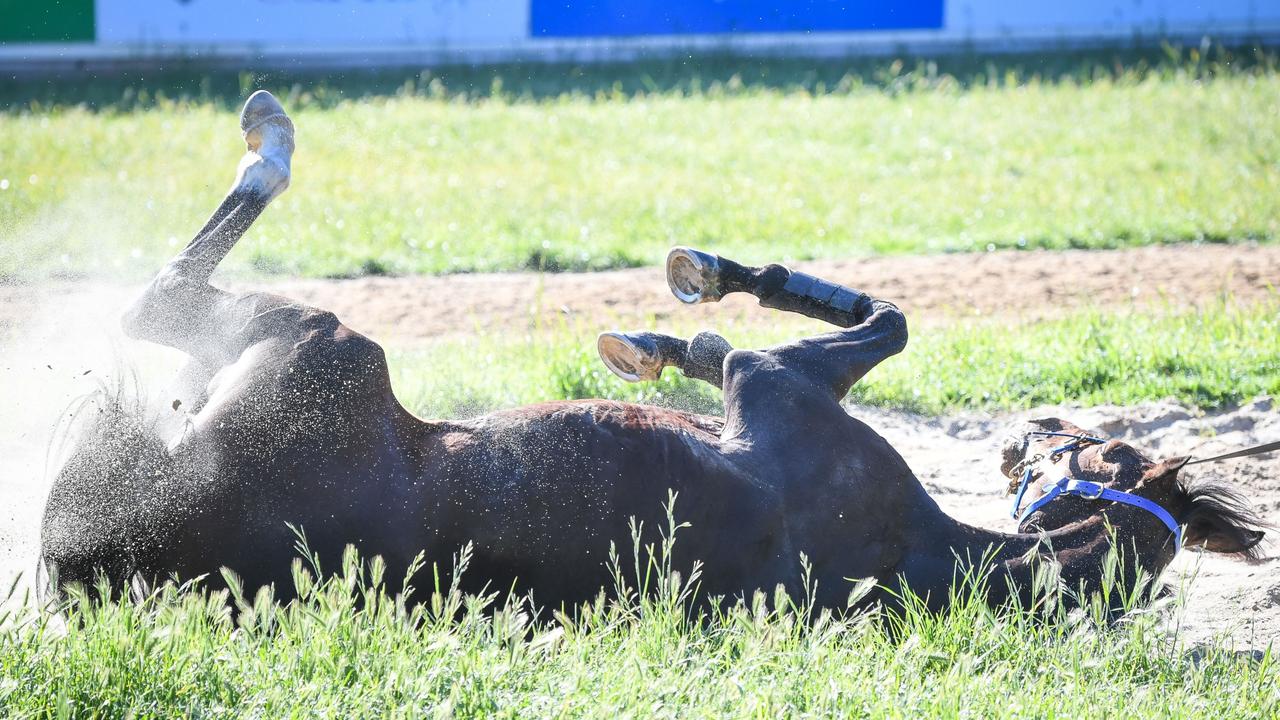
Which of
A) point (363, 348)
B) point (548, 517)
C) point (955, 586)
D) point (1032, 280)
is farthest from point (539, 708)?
point (1032, 280)

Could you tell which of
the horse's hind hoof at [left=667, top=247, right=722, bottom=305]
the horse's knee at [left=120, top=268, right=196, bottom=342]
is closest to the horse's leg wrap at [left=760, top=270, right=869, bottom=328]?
the horse's hind hoof at [left=667, top=247, right=722, bottom=305]

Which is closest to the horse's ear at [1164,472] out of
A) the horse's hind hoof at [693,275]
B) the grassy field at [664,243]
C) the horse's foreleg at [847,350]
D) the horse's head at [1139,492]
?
the horse's head at [1139,492]

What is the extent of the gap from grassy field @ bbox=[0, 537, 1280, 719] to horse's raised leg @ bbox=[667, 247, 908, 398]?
35.5 inches

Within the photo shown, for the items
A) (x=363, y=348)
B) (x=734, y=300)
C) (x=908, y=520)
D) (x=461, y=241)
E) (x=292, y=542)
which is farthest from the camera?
(x=461, y=241)

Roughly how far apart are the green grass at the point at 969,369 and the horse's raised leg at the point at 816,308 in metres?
0.95

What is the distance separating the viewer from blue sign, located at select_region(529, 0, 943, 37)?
554 inches

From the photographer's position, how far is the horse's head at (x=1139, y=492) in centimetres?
374

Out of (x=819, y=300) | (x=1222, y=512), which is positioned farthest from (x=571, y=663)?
(x=819, y=300)

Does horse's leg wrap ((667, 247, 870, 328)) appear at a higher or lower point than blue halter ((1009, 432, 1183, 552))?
higher

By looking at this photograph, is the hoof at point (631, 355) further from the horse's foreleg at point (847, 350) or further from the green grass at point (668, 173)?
the green grass at point (668, 173)

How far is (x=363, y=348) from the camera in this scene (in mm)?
3383

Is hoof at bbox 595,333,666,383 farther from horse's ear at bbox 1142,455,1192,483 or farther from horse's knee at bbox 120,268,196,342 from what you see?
horse's ear at bbox 1142,455,1192,483

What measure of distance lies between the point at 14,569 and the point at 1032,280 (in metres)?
6.14

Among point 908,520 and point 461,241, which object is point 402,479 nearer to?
point 908,520
